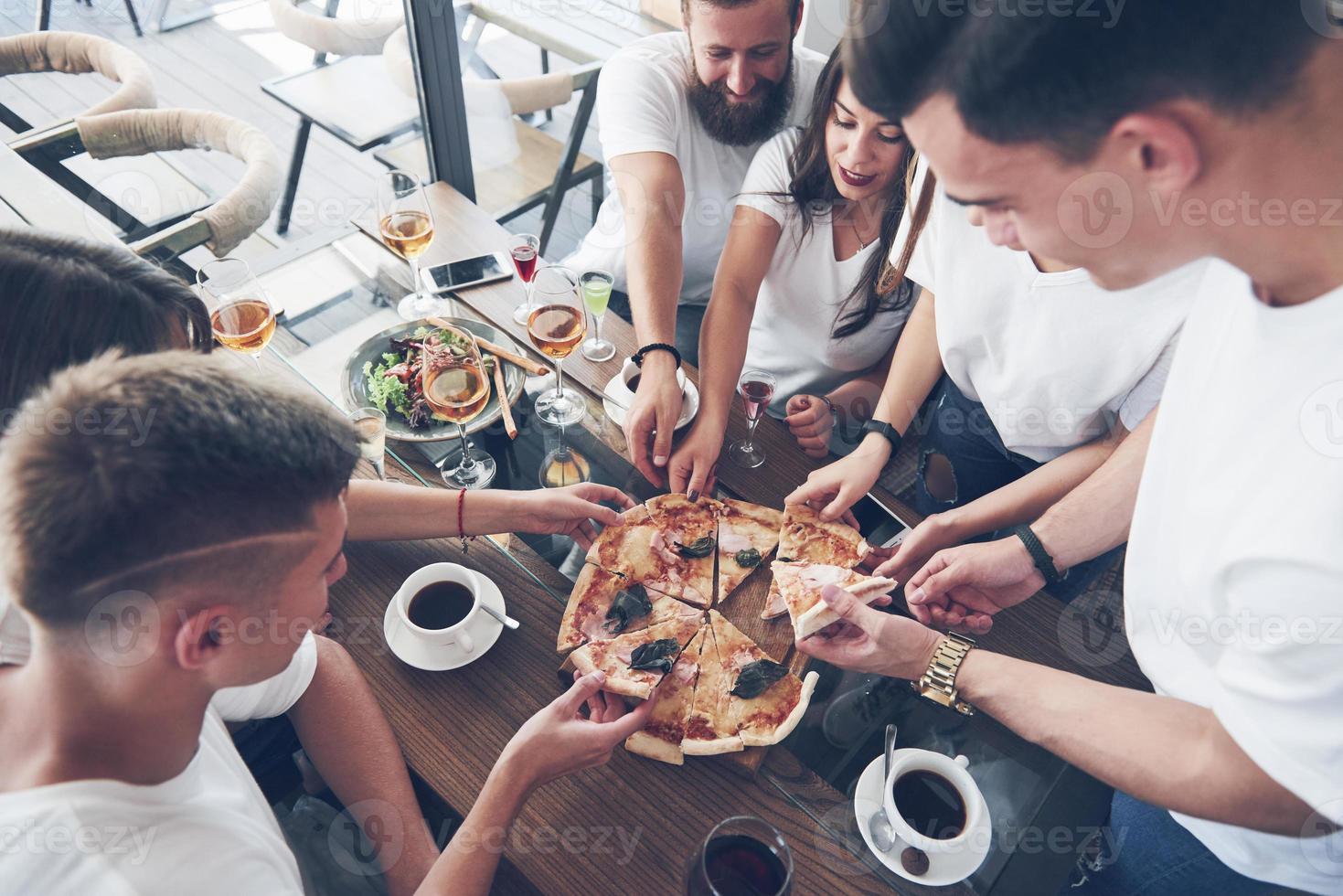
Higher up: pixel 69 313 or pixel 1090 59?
pixel 1090 59

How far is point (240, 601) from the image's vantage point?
1.09 m

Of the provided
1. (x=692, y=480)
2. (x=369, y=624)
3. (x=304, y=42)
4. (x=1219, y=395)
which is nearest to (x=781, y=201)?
(x=692, y=480)

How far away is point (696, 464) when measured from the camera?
1.94 metres

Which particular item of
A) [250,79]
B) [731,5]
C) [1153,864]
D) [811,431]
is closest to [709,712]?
[811,431]

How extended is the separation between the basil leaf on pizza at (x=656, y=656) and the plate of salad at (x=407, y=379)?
74cm

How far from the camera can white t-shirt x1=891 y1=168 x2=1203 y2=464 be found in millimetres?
1865

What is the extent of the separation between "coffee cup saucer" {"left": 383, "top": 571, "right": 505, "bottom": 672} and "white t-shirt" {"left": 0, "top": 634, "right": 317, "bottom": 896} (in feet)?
1.08

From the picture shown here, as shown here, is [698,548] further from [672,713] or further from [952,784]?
[952,784]

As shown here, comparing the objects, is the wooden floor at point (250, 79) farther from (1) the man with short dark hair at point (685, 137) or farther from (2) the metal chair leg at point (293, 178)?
(1) the man with short dark hair at point (685, 137)

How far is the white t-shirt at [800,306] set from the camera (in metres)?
2.45

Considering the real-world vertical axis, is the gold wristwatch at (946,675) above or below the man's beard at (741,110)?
below

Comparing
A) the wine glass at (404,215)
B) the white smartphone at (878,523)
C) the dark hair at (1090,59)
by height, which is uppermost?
the dark hair at (1090,59)

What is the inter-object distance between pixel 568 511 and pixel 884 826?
2.95ft

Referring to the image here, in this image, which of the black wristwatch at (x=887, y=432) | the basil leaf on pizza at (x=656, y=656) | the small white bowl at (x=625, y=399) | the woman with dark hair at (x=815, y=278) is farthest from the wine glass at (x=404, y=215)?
the black wristwatch at (x=887, y=432)
